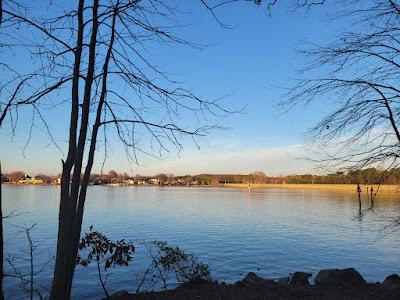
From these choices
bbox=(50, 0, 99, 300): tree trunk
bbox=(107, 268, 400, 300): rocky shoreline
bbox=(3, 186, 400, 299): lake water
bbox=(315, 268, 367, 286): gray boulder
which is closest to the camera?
bbox=(50, 0, 99, 300): tree trunk

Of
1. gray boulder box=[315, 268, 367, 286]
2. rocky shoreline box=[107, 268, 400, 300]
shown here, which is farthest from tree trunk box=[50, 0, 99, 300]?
gray boulder box=[315, 268, 367, 286]

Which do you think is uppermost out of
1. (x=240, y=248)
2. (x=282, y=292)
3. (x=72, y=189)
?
(x=72, y=189)

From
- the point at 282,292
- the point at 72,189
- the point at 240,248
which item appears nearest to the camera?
the point at 72,189

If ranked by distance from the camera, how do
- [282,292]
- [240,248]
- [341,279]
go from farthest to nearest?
[240,248]
[341,279]
[282,292]

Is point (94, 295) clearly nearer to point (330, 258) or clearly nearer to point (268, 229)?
point (330, 258)

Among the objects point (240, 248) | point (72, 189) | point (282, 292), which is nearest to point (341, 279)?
point (282, 292)

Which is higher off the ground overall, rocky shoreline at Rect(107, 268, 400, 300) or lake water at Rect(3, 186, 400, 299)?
rocky shoreline at Rect(107, 268, 400, 300)

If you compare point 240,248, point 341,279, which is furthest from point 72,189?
point 240,248

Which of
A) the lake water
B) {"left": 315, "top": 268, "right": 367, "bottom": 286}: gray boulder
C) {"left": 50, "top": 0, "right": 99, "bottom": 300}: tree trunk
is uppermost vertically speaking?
{"left": 50, "top": 0, "right": 99, "bottom": 300}: tree trunk

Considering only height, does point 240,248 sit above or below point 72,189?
below

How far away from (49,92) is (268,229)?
39.4 metres

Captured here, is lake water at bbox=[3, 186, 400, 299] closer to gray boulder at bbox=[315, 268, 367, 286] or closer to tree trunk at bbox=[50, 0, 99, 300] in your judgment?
gray boulder at bbox=[315, 268, 367, 286]

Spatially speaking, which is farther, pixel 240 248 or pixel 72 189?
pixel 240 248

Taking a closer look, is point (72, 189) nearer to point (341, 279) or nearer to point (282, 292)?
point (282, 292)
